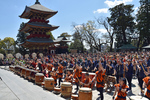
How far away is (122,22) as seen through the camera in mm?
38906

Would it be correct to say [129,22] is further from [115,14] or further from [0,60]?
[0,60]

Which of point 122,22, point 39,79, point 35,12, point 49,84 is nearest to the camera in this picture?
point 49,84

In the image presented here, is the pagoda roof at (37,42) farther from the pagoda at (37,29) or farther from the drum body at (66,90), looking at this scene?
the drum body at (66,90)

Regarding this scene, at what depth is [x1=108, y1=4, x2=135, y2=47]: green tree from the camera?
1543 inches

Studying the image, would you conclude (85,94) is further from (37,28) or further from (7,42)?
(7,42)

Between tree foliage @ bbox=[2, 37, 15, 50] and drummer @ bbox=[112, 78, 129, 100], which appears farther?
tree foliage @ bbox=[2, 37, 15, 50]

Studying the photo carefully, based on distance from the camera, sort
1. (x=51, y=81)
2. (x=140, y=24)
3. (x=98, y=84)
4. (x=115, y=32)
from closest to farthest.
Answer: (x=98, y=84), (x=51, y=81), (x=140, y=24), (x=115, y=32)

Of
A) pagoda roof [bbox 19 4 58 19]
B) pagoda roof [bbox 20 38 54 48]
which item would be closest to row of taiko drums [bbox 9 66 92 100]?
pagoda roof [bbox 20 38 54 48]

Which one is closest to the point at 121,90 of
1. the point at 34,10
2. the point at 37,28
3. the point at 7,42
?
the point at 34,10

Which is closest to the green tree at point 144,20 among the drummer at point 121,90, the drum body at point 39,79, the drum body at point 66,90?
the drum body at point 39,79

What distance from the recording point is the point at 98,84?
6.21 metres

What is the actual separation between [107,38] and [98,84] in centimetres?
3665

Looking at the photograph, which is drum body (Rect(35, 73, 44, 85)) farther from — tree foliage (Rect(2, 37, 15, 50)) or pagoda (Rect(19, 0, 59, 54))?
tree foliage (Rect(2, 37, 15, 50))

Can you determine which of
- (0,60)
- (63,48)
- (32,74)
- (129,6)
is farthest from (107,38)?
(32,74)
